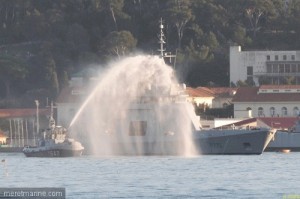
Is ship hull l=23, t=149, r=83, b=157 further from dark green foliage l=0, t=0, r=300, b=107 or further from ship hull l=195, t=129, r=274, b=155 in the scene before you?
dark green foliage l=0, t=0, r=300, b=107

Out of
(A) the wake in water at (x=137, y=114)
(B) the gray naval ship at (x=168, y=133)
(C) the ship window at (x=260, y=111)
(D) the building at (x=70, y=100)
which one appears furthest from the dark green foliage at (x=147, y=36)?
(B) the gray naval ship at (x=168, y=133)

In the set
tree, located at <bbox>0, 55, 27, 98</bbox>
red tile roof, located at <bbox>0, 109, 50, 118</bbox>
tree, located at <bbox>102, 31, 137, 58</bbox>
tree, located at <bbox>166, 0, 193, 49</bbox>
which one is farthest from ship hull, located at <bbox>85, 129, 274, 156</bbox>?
tree, located at <bbox>166, 0, 193, 49</bbox>

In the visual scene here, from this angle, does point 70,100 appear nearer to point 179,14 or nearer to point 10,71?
point 10,71

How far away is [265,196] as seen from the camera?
81500mm

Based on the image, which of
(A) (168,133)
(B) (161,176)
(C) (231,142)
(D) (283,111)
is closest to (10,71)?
(D) (283,111)

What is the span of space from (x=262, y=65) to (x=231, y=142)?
5997 centimetres

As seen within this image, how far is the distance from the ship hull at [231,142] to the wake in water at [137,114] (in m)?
1.02

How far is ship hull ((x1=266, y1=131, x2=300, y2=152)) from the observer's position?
476 ft

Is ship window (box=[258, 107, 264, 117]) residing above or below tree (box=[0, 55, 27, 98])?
below

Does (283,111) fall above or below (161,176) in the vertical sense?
above

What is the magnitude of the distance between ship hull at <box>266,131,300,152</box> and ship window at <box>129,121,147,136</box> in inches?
689

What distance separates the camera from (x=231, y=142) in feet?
419

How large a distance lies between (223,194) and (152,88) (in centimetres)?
4666

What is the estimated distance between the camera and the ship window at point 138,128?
129 meters
